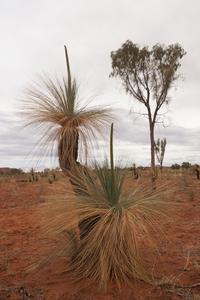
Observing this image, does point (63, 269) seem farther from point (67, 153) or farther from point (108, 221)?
point (67, 153)

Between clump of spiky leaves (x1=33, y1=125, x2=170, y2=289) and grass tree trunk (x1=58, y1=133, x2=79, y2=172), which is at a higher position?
grass tree trunk (x1=58, y1=133, x2=79, y2=172)

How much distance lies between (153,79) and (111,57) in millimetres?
2619

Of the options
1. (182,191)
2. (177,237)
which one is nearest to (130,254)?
(177,237)

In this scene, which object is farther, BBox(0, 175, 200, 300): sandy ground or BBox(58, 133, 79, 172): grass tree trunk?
BBox(58, 133, 79, 172): grass tree trunk

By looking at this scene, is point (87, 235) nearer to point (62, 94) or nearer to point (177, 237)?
point (62, 94)

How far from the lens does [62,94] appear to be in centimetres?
513

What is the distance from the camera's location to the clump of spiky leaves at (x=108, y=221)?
439 centimetres

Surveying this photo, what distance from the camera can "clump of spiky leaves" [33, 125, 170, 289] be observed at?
173 inches

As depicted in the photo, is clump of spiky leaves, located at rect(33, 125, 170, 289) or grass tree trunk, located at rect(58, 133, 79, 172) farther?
grass tree trunk, located at rect(58, 133, 79, 172)

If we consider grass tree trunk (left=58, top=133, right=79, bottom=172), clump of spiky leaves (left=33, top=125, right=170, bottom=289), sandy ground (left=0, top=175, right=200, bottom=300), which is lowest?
sandy ground (left=0, top=175, right=200, bottom=300)

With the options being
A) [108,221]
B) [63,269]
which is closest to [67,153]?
[108,221]

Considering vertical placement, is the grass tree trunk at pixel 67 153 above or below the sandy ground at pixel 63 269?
above

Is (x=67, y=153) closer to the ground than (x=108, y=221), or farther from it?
farther from it

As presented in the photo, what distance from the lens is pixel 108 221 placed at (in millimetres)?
4469
